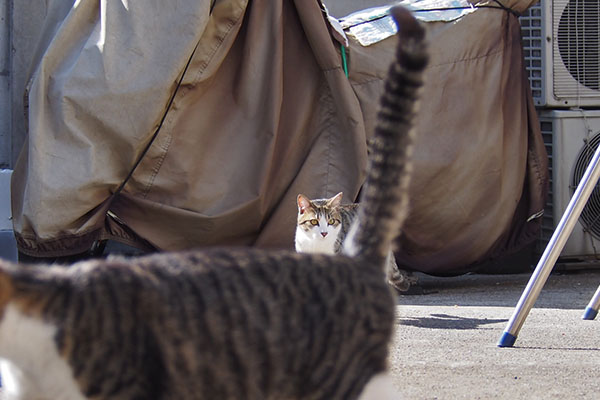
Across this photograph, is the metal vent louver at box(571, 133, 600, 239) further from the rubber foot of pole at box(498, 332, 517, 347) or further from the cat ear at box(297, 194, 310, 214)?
the rubber foot of pole at box(498, 332, 517, 347)

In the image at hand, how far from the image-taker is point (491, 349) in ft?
11.5

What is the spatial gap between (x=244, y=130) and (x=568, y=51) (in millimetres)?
2628

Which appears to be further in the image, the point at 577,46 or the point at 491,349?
the point at 577,46

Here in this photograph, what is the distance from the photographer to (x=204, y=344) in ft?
5.55

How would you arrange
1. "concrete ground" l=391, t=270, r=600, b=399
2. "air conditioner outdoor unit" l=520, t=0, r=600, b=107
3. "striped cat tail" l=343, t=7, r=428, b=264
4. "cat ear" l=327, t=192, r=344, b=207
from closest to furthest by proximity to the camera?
1. "striped cat tail" l=343, t=7, r=428, b=264
2. "concrete ground" l=391, t=270, r=600, b=399
3. "cat ear" l=327, t=192, r=344, b=207
4. "air conditioner outdoor unit" l=520, t=0, r=600, b=107

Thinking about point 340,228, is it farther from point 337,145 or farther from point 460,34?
point 460,34

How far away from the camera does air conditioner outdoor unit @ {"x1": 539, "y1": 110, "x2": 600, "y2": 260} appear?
6191mm

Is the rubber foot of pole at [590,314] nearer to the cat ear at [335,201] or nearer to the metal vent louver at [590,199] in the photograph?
the cat ear at [335,201]

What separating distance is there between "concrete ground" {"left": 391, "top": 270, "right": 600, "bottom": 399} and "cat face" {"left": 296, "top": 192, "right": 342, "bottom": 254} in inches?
24.3

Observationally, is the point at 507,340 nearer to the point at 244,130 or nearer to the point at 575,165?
the point at 244,130

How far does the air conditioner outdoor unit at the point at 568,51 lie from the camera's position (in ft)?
20.3

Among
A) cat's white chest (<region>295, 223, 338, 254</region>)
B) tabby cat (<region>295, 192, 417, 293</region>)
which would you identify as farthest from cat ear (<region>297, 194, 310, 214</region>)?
cat's white chest (<region>295, 223, 338, 254</region>)

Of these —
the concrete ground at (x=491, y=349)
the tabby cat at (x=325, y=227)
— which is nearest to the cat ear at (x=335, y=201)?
the tabby cat at (x=325, y=227)

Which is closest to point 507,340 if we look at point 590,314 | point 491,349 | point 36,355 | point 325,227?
point 491,349
